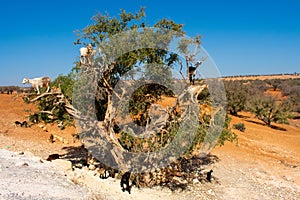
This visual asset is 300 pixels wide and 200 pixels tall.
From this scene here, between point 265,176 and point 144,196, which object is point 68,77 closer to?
point 144,196

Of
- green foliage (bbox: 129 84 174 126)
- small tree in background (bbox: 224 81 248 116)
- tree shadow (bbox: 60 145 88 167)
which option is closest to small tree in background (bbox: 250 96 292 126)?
small tree in background (bbox: 224 81 248 116)

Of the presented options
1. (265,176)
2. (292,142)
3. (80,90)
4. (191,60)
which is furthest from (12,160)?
(292,142)

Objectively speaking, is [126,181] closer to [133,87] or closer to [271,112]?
[133,87]

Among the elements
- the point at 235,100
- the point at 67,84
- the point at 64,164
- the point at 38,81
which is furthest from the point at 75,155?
the point at 235,100

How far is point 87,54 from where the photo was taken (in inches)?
300

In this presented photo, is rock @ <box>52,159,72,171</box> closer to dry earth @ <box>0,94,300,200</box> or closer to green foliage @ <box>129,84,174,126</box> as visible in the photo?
dry earth @ <box>0,94,300,200</box>

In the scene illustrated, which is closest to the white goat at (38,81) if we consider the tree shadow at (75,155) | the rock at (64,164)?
the rock at (64,164)

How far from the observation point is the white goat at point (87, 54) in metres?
7.53

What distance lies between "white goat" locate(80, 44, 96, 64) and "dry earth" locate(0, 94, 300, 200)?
1977mm

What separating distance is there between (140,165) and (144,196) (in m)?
0.87

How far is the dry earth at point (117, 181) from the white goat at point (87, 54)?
1.98 meters

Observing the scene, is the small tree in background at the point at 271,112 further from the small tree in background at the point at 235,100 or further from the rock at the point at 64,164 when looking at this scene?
the rock at the point at 64,164

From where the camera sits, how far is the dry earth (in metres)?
6.17

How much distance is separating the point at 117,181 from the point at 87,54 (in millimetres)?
3523
